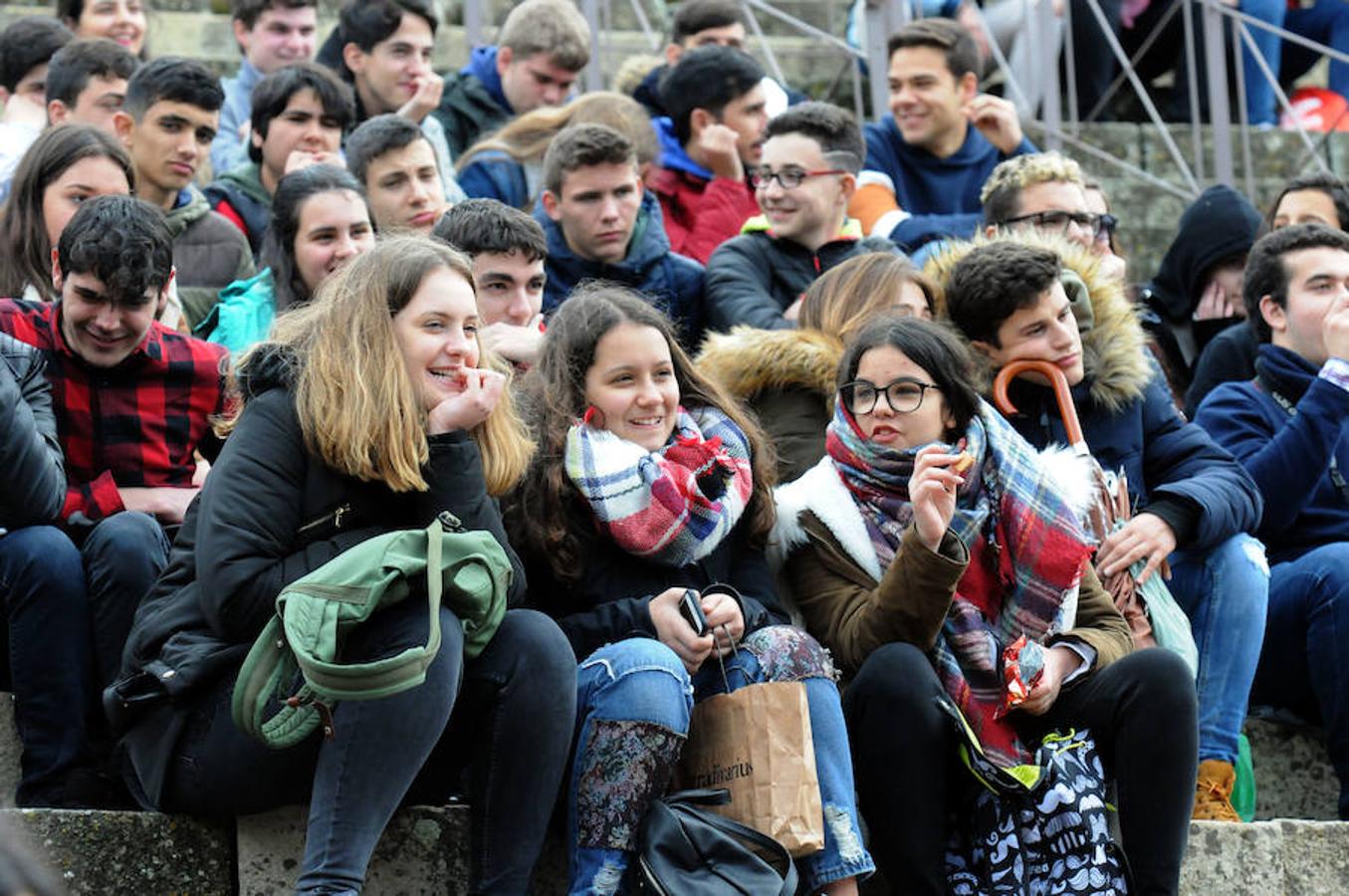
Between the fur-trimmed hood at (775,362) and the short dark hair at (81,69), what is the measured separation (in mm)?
2588

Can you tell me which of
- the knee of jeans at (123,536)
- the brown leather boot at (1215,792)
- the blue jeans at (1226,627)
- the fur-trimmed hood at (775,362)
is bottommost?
the brown leather boot at (1215,792)

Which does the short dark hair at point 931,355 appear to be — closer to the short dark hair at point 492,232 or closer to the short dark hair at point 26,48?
the short dark hair at point 492,232

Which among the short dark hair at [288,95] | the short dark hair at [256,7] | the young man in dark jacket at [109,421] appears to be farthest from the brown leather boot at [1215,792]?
the short dark hair at [256,7]

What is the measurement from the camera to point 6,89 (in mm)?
7418

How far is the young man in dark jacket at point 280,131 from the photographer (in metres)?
6.69

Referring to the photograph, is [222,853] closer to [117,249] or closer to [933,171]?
[117,249]

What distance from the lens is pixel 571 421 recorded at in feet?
15.4

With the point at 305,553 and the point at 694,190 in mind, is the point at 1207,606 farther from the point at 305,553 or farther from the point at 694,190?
the point at 694,190

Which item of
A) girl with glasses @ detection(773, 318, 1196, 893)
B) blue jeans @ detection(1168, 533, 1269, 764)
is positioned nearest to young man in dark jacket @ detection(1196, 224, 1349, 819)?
blue jeans @ detection(1168, 533, 1269, 764)

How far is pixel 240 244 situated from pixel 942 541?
262 cm

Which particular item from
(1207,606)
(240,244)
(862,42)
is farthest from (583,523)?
(862,42)

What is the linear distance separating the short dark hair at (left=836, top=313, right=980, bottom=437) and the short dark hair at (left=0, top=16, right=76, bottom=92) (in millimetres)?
3551

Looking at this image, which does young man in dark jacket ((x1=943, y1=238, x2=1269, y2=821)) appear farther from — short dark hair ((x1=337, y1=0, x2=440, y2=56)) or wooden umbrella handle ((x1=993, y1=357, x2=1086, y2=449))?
short dark hair ((x1=337, y1=0, x2=440, y2=56))

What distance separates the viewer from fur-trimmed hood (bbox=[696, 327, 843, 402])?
17.3ft
